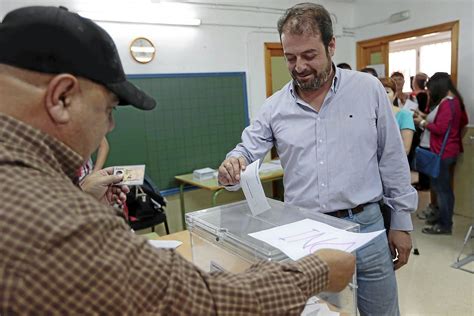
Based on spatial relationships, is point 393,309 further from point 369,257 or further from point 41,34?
point 41,34

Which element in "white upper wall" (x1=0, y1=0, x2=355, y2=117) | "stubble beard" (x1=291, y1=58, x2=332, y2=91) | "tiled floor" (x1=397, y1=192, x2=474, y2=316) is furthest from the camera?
"white upper wall" (x1=0, y1=0, x2=355, y2=117)

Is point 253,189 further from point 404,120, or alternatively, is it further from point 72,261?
point 404,120

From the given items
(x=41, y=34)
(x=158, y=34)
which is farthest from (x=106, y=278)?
(x=158, y=34)

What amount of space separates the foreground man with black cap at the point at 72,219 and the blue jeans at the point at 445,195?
3.55 m

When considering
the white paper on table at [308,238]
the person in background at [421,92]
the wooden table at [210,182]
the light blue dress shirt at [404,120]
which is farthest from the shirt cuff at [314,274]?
the person in background at [421,92]

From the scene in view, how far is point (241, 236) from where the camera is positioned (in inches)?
39.3

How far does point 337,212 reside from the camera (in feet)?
4.52

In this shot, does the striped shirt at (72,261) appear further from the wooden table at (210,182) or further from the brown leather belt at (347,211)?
the wooden table at (210,182)

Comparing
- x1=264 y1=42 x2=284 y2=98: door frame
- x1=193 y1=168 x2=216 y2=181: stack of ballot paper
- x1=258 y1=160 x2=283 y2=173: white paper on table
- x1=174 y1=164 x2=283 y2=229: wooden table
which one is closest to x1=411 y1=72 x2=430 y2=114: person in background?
x1=264 y1=42 x2=284 y2=98: door frame

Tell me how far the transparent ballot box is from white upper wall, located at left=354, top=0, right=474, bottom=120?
357 cm

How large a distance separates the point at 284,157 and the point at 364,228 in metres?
0.41

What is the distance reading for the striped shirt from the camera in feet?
1.41

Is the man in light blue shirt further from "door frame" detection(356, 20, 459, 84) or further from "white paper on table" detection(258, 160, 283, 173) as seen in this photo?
"door frame" detection(356, 20, 459, 84)

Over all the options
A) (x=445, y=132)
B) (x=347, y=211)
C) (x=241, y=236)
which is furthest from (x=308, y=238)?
(x=445, y=132)
